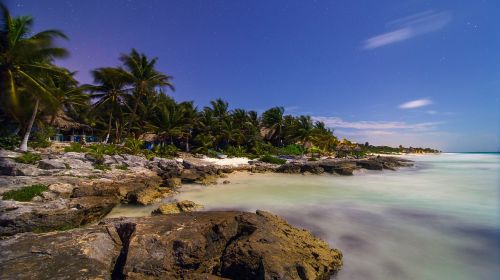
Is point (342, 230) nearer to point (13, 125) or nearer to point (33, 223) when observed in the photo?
point (33, 223)

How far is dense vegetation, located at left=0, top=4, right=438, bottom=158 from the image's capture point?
49.4ft

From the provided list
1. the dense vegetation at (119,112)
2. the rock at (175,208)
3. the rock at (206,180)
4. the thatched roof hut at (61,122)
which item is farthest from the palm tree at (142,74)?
the rock at (175,208)

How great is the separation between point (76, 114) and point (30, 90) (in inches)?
675

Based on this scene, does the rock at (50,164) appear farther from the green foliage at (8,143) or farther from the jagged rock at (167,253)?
the jagged rock at (167,253)

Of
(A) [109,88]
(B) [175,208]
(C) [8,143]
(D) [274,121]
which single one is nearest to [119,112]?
(A) [109,88]

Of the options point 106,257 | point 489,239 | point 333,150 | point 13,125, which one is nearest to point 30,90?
point 13,125

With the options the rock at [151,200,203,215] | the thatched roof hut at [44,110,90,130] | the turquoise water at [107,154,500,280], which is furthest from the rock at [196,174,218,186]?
the thatched roof hut at [44,110,90,130]

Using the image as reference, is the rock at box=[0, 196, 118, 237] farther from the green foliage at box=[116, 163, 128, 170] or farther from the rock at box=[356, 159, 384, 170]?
the rock at box=[356, 159, 384, 170]

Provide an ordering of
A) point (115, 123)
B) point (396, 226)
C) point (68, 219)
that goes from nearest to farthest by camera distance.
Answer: point (68, 219)
point (396, 226)
point (115, 123)

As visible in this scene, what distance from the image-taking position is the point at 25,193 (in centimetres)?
878

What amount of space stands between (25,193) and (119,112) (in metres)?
22.0

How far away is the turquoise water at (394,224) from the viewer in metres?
5.80

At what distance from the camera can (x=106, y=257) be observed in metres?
4.51

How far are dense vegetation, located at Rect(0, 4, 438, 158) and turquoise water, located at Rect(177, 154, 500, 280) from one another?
38.3 feet
